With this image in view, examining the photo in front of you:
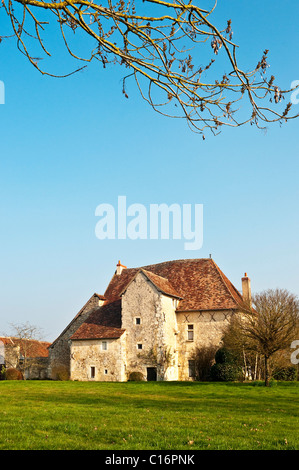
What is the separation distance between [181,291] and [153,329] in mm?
5709

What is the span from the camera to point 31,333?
48062mm

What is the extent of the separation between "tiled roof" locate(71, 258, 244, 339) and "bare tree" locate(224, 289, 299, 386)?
7069 millimetres

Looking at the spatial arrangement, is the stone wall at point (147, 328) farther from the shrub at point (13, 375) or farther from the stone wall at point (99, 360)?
the shrub at point (13, 375)

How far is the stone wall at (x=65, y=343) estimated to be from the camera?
42594 millimetres

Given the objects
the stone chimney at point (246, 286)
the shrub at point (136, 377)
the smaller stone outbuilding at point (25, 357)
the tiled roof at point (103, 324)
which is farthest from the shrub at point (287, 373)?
the smaller stone outbuilding at point (25, 357)

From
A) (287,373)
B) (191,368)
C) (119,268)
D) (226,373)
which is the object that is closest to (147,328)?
(191,368)

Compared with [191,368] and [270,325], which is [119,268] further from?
[270,325]

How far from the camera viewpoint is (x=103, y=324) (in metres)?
39.8

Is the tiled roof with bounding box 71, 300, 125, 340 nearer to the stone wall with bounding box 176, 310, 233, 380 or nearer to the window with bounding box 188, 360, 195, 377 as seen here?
the stone wall with bounding box 176, 310, 233, 380

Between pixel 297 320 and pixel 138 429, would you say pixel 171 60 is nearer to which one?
pixel 138 429

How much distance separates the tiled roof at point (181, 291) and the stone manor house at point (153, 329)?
9 centimetres
